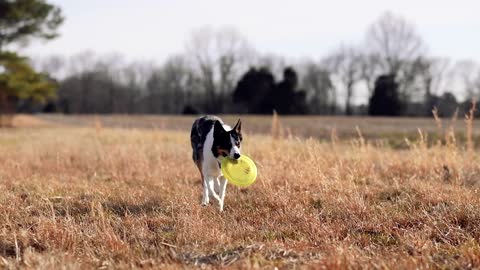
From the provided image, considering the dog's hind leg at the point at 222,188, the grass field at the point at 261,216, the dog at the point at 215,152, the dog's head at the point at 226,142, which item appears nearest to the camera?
the grass field at the point at 261,216

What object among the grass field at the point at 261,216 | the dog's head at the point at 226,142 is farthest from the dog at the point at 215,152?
the grass field at the point at 261,216

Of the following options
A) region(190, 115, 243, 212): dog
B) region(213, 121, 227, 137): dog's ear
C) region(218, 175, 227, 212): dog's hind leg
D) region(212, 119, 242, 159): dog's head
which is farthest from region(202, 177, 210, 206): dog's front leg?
region(213, 121, 227, 137): dog's ear

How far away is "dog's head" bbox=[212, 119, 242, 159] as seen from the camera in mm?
6557

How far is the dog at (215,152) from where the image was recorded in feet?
21.9

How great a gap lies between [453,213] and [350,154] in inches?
194

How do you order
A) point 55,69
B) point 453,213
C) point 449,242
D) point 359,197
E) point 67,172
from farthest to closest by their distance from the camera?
1. point 55,69
2. point 67,172
3. point 359,197
4. point 453,213
5. point 449,242

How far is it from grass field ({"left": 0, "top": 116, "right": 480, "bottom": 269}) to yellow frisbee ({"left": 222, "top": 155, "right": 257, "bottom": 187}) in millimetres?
338

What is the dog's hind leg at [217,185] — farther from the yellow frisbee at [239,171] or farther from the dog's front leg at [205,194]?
the yellow frisbee at [239,171]

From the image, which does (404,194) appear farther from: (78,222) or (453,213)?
(78,222)

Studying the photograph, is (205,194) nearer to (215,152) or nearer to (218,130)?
(215,152)

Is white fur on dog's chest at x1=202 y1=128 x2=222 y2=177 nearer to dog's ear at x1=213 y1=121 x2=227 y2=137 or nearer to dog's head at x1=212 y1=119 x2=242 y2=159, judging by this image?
dog's head at x1=212 y1=119 x2=242 y2=159

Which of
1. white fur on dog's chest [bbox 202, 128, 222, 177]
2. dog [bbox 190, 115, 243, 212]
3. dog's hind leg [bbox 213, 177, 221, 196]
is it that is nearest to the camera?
dog [bbox 190, 115, 243, 212]

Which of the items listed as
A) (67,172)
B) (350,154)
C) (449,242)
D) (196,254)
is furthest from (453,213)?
(67,172)

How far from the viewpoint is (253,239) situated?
514cm
